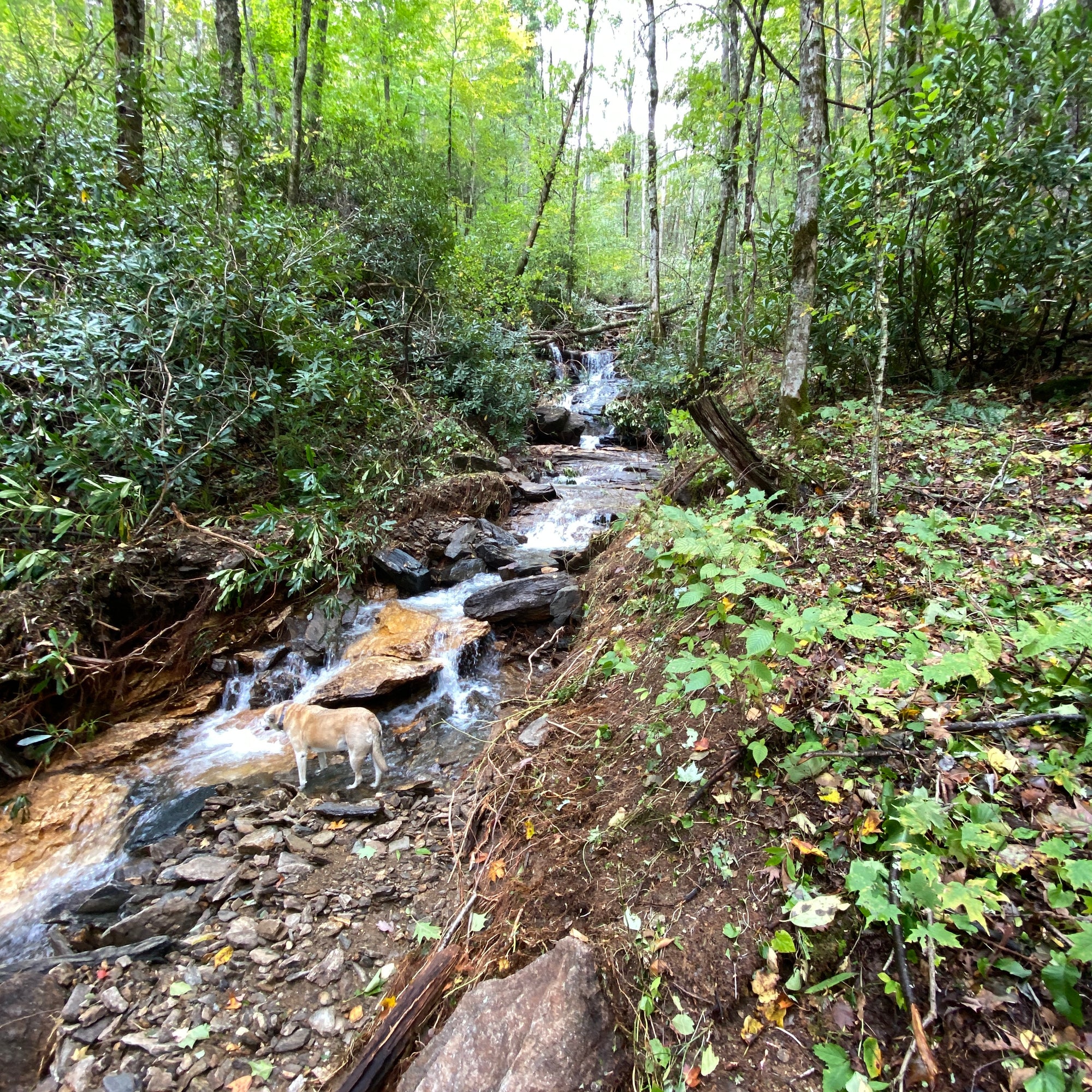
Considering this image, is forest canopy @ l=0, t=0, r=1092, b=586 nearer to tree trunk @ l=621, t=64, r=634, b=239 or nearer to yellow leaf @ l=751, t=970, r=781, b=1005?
yellow leaf @ l=751, t=970, r=781, b=1005

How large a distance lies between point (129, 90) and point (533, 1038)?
9.89 m

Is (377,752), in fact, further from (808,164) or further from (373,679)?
(808,164)

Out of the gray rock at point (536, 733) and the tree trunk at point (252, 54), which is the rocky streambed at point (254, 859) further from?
the tree trunk at point (252, 54)

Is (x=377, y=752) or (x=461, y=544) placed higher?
(x=461, y=544)

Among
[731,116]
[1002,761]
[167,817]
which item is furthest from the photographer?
[731,116]

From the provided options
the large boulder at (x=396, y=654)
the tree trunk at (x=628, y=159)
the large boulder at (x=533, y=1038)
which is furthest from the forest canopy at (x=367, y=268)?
the tree trunk at (x=628, y=159)

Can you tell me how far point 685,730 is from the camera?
300 centimetres

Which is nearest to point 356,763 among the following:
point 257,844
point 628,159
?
point 257,844

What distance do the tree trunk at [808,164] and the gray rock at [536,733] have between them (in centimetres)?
427

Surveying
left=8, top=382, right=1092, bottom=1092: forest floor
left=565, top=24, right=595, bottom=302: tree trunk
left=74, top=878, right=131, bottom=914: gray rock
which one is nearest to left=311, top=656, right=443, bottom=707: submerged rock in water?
left=8, top=382, right=1092, bottom=1092: forest floor

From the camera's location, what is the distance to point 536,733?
3.90m

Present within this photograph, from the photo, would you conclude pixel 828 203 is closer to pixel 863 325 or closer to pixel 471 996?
pixel 863 325

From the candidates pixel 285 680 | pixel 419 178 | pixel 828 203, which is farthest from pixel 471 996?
pixel 419 178

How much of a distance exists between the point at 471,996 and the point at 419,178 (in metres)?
13.0
